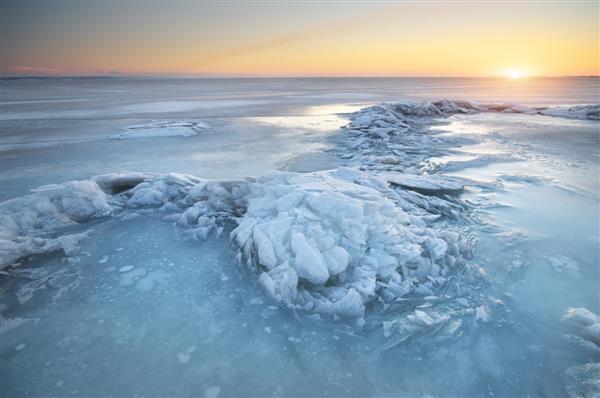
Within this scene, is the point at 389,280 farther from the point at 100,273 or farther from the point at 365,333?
the point at 100,273

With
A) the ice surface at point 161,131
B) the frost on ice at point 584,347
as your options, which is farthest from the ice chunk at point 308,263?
the ice surface at point 161,131

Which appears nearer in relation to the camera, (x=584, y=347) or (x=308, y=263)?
(x=584, y=347)

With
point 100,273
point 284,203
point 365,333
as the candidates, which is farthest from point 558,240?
point 100,273

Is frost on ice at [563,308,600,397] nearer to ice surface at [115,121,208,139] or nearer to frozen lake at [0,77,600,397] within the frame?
frozen lake at [0,77,600,397]

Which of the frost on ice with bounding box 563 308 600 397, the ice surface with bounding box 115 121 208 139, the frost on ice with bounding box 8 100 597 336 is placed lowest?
the frost on ice with bounding box 563 308 600 397

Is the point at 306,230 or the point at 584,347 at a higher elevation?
the point at 306,230

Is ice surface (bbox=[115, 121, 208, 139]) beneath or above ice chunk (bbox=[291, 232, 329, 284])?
above

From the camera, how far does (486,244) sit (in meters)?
3.86

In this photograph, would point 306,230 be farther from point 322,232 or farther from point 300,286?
point 300,286

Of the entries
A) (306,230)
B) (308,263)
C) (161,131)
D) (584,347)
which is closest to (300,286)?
(308,263)

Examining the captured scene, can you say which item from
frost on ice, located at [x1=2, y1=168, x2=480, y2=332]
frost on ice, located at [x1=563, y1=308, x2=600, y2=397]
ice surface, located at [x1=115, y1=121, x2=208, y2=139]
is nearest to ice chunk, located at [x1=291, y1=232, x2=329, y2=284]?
frost on ice, located at [x1=2, y1=168, x2=480, y2=332]

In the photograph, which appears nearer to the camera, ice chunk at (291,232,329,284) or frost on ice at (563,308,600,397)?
frost on ice at (563,308,600,397)

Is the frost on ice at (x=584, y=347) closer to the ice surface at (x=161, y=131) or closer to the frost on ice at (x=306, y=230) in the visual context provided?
the frost on ice at (x=306, y=230)

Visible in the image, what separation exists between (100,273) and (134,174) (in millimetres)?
2751
